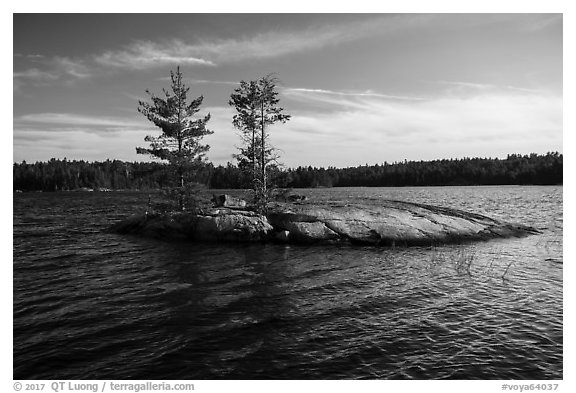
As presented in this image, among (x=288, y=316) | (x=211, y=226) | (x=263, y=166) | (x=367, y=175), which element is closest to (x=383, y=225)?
(x=263, y=166)

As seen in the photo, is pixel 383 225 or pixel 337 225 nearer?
pixel 383 225

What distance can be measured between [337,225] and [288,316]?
A: 13980mm

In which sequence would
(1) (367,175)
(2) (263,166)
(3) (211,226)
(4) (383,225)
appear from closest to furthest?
(4) (383,225) < (3) (211,226) < (2) (263,166) < (1) (367,175)

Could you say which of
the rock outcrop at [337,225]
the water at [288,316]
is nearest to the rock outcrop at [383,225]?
the rock outcrop at [337,225]

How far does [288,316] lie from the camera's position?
10.2 meters

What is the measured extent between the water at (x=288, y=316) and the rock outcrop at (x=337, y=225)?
169 inches

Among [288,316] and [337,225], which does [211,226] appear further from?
[288,316]

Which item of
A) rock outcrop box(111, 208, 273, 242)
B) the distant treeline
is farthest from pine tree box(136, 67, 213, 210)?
the distant treeline

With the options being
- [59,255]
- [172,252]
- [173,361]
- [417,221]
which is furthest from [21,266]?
[417,221]

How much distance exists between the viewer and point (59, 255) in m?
19.0

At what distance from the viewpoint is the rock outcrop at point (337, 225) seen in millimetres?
23062

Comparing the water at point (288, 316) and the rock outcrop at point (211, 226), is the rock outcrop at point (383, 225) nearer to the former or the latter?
the rock outcrop at point (211, 226)
